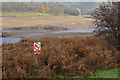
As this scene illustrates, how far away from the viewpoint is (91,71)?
692cm

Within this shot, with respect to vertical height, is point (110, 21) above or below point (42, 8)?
below

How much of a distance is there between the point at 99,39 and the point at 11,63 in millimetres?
5093

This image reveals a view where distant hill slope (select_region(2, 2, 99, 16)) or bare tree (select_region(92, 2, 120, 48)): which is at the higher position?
distant hill slope (select_region(2, 2, 99, 16))

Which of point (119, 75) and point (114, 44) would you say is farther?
point (114, 44)

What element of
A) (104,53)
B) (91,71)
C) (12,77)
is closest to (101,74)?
(91,71)

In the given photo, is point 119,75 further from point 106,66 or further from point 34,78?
point 34,78

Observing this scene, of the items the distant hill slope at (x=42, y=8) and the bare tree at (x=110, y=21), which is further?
the distant hill slope at (x=42, y=8)

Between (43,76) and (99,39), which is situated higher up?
(99,39)

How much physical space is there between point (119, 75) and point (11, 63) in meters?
3.75

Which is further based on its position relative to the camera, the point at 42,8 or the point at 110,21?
the point at 42,8

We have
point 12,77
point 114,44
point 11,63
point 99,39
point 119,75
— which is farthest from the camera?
point 99,39

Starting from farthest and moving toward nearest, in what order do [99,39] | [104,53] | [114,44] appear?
[99,39] → [114,44] → [104,53]

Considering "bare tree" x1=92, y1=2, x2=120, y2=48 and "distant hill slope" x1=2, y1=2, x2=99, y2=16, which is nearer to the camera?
"bare tree" x1=92, y1=2, x2=120, y2=48

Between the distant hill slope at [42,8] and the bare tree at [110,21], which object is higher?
the distant hill slope at [42,8]
